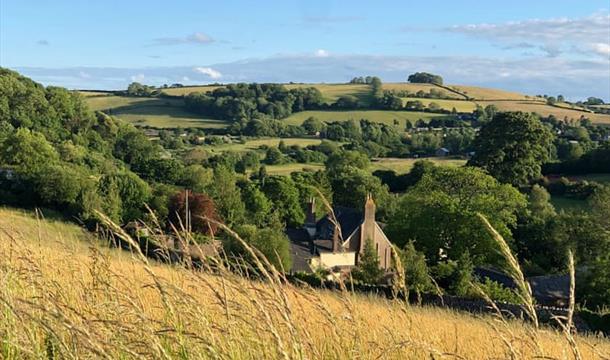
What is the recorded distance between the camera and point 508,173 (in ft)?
184

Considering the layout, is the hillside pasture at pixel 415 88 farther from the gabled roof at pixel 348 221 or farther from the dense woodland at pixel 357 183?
the gabled roof at pixel 348 221

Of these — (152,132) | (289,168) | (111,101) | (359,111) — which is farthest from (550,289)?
(111,101)

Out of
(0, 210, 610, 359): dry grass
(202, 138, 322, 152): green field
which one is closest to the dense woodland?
(202, 138, 322, 152): green field

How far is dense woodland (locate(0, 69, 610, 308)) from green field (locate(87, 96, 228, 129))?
30.0ft

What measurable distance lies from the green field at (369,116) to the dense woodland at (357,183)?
4.77 metres

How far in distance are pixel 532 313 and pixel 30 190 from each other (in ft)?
159

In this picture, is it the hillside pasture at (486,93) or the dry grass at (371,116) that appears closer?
the dry grass at (371,116)

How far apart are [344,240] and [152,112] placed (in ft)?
280

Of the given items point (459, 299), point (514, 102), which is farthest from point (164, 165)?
point (514, 102)

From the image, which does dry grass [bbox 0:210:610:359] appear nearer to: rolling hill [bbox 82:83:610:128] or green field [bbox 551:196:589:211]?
green field [bbox 551:196:589:211]

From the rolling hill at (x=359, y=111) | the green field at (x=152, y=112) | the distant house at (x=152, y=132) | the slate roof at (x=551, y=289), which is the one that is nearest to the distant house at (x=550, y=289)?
the slate roof at (x=551, y=289)

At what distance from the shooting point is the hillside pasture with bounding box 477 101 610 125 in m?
103

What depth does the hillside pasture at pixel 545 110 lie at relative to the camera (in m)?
103

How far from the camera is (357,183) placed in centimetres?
5956
